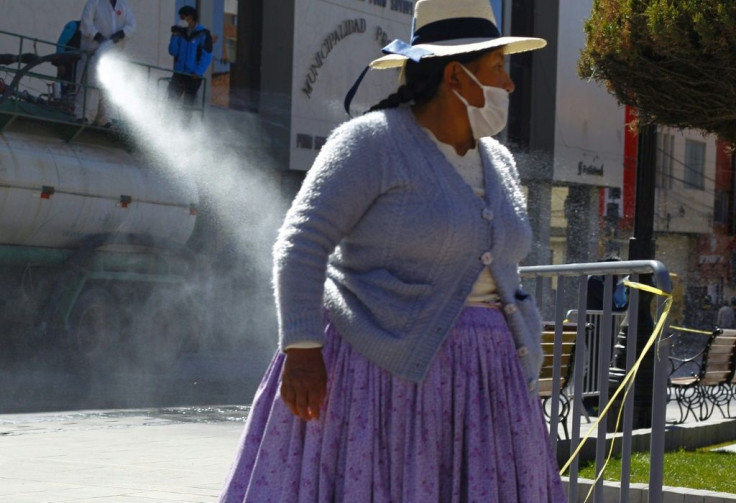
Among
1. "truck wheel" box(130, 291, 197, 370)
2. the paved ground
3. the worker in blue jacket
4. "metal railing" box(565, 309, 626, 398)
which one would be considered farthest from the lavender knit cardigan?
the worker in blue jacket

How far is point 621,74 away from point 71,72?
432 inches

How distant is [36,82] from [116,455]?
950cm

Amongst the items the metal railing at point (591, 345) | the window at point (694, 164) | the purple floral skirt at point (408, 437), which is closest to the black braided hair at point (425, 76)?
the purple floral skirt at point (408, 437)

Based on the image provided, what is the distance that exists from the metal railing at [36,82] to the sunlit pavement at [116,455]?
5.36 meters

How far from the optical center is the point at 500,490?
3.36 m

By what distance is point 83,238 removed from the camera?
16.6 m

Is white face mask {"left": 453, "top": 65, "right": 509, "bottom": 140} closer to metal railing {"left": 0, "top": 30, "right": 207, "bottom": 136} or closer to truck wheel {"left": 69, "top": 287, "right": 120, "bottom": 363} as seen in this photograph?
metal railing {"left": 0, "top": 30, "right": 207, "bottom": 136}

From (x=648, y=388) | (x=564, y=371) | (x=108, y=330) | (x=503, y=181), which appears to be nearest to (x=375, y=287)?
(x=503, y=181)

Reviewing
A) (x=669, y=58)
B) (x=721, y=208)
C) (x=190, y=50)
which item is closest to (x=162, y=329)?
(x=190, y=50)

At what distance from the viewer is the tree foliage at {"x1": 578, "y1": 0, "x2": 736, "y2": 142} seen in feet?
24.1

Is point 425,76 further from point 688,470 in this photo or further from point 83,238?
point 83,238

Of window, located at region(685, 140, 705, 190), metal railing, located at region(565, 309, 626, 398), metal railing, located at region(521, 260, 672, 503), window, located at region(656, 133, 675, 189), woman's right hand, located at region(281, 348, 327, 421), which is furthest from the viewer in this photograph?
window, located at region(685, 140, 705, 190)

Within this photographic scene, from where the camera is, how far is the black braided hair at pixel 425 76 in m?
3.51

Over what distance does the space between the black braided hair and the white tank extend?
1216 centimetres
